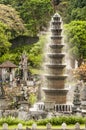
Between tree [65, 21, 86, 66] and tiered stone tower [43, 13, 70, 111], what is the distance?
2844cm

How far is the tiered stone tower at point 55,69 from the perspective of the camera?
45438 mm

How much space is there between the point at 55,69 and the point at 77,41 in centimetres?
2965

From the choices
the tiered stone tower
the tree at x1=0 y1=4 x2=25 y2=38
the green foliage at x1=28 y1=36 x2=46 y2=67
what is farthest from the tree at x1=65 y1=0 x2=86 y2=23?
the tiered stone tower

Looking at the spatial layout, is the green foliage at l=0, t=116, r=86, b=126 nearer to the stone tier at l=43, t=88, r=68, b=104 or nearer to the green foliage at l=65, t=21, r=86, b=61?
the stone tier at l=43, t=88, r=68, b=104

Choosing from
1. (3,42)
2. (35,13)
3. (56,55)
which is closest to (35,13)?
(35,13)

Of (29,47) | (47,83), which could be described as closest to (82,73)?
(29,47)

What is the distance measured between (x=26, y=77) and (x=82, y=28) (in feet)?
46.6

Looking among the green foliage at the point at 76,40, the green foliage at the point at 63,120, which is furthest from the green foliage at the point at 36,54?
the green foliage at the point at 63,120

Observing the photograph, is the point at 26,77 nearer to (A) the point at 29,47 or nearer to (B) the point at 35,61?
(B) the point at 35,61

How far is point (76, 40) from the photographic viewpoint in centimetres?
7519

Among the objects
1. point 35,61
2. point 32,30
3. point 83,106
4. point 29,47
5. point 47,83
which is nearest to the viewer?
point 83,106

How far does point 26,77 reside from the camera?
6469cm

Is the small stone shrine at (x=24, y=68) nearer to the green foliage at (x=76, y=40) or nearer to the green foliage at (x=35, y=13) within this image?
the green foliage at (x=76, y=40)

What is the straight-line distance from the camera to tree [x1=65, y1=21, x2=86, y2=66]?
74.6 meters
